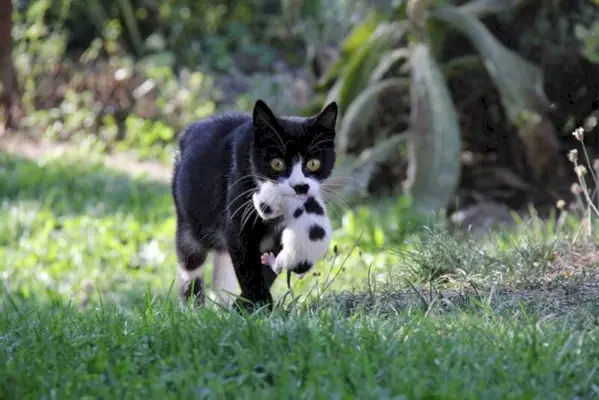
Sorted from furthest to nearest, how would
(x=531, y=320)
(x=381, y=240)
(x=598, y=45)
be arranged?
(x=381, y=240) < (x=598, y=45) < (x=531, y=320)

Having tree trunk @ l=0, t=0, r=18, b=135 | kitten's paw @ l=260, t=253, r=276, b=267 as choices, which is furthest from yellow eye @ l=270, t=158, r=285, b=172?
tree trunk @ l=0, t=0, r=18, b=135

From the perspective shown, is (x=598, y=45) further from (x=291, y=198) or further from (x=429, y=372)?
(x=429, y=372)

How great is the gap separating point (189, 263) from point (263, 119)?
50.3 inches

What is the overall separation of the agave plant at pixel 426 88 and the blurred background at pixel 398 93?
1 centimetres

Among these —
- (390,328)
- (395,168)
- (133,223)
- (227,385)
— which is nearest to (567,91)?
(395,168)

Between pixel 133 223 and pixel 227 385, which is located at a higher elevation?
pixel 227 385

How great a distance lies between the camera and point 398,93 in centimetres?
990

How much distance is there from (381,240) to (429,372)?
4.09 meters

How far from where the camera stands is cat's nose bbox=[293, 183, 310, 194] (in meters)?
4.21

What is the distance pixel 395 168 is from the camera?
983 centimetres

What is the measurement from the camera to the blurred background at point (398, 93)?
8320 mm

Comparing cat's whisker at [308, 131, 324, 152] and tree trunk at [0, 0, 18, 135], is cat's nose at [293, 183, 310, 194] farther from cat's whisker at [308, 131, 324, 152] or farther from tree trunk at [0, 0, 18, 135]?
tree trunk at [0, 0, 18, 135]

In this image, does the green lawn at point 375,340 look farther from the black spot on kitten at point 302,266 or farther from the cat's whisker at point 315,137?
the cat's whisker at point 315,137

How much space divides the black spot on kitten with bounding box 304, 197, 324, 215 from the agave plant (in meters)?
3.65
